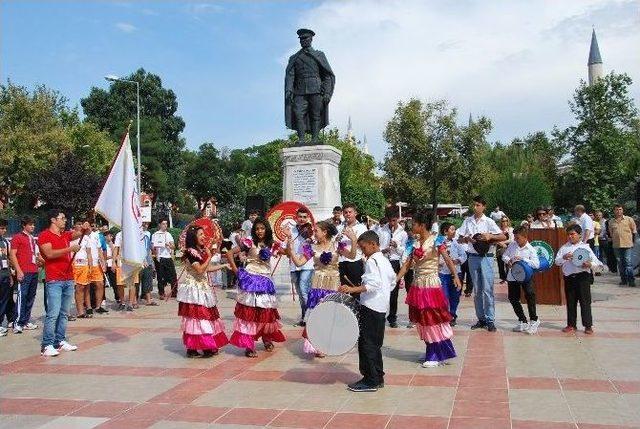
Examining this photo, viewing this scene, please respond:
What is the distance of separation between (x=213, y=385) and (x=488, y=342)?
3.90 metres

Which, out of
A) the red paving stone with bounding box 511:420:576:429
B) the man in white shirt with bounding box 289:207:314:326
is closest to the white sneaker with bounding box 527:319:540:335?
the man in white shirt with bounding box 289:207:314:326

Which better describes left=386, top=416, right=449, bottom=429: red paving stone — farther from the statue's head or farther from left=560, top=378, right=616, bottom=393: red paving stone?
the statue's head

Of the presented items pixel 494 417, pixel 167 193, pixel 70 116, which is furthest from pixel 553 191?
pixel 494 417

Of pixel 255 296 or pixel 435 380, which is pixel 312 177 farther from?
pixel 435 380

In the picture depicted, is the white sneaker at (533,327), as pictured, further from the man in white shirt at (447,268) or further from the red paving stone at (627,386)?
the red paving stone at (627,386)

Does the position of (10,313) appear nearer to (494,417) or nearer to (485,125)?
(494,417)

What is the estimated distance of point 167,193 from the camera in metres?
58.1

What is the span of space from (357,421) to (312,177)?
10078 mm

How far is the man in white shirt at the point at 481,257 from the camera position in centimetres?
907

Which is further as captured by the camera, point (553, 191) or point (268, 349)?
point (553, 191)

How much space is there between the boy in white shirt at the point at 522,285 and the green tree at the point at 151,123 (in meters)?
46.6

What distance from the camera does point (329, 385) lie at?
21.1ft

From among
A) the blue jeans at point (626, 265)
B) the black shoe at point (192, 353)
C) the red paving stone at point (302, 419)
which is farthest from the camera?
the blue jeans at point (626, 265)

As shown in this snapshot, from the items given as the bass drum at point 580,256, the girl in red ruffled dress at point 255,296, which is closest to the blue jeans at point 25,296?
the girl in red ruffled dress at point 255,296
